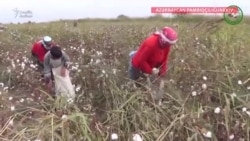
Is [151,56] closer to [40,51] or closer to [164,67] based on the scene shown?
[164,67]

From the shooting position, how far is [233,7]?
8.27 metres

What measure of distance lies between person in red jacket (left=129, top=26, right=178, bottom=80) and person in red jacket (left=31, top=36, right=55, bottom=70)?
154 centimetres

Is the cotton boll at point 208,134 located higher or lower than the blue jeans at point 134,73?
lower

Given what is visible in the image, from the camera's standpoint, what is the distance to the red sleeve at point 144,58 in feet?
18.0

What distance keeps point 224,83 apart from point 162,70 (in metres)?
0.65

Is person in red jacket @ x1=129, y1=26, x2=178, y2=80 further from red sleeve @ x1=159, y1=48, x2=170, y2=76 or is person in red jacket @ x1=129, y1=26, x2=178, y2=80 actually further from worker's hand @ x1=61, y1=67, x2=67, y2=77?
worker's hand @ x1=61, y1=67, x2=67, y2=77

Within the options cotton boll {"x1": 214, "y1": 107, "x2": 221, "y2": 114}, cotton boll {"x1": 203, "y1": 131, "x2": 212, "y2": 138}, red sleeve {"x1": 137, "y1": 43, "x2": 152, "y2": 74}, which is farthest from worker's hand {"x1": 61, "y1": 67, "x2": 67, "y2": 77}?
cotton boll {"x1": 203, "y1": 131, "x2": 212, "y2": 138}

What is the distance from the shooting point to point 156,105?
16.1 ft

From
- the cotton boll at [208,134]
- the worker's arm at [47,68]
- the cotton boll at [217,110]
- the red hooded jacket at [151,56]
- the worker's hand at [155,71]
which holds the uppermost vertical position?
the red hooded jacket at [151,56]

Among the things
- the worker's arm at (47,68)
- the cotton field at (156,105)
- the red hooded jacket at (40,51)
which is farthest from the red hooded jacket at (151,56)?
the red hooded jacket at (40,51)

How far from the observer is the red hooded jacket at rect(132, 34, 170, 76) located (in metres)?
5.46

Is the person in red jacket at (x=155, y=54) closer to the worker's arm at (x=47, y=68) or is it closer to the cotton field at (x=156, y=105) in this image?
the cotton field at (x=156, y=105)

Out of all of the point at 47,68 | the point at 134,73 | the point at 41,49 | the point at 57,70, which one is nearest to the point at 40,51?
the point at 41,49

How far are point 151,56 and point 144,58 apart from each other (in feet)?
0.23
